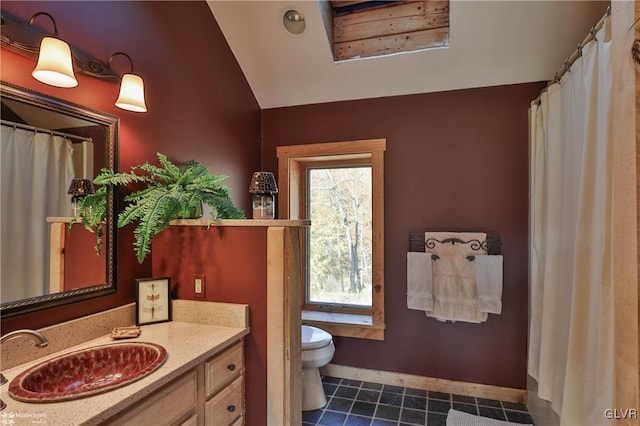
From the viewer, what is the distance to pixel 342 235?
290cm

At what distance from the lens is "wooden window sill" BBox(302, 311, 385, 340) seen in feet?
8.57

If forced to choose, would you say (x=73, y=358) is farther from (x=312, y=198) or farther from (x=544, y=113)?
(x=544, y=113)

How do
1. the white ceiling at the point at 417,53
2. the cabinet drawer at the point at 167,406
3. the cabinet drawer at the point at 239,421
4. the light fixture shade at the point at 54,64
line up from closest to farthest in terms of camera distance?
the cabinet drawer at the point at 167,406 → the light fixture shade at the point at 54,64 → the cabinet drawer at the point at 239,421 → the white ceiling at the point at 417,53

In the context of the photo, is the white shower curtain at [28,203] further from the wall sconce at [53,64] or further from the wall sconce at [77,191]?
the wall sconce at [53,64]

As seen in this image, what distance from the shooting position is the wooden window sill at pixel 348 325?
103 inches

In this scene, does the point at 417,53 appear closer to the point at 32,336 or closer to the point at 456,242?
the point at 456,242

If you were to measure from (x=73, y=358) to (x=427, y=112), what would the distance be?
103 inches

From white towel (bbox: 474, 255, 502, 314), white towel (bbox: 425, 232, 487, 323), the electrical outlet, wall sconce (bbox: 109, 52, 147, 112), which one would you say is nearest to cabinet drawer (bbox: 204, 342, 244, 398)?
the electrical outlet

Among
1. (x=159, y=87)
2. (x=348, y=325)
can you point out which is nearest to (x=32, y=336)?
(x=159, y=87)

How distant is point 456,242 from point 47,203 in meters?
2.44

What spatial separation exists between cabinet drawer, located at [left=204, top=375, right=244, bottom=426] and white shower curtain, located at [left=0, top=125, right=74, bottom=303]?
0.81 meters

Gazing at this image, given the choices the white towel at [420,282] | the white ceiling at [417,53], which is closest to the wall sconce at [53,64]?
the white ceiling at [417,53]

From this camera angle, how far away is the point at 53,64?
115 centimetres

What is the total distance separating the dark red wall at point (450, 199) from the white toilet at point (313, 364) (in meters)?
0.46
